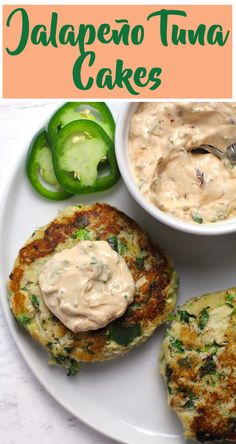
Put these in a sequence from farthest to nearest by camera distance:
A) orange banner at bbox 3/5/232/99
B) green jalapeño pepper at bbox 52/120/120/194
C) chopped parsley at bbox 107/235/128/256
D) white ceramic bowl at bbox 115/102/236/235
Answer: orange banner at bbox 3/5/232/99 → green jalapeño pepper at bbox 52/120/120/194 → chopped parsley at bbox 107/235/128/256 → white ceramic bowl at bbox 115/102/236/235

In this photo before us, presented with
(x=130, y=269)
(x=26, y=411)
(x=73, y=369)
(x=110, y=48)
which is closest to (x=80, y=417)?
(x=73, y=369)

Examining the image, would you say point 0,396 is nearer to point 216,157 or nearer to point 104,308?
point 104,308

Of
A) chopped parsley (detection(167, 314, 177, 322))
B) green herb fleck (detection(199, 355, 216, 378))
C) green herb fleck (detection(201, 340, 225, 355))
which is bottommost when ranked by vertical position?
green herb fleck (detection(199, 355, 216, 378))

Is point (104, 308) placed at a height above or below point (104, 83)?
below

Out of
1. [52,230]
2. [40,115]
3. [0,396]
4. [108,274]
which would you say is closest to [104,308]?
[108,274]

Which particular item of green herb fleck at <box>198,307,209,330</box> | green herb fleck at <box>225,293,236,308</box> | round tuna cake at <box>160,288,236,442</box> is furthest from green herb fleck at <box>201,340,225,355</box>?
green herb fleck at <box>225,293,236,308</box>

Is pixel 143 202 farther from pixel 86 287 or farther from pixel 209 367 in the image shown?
pixel 209 367

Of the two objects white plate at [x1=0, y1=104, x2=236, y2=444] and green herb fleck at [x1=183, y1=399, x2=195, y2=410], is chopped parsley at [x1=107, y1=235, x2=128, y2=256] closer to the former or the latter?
white plate at [x1=0, y1=104, x2=236, y2=444]
